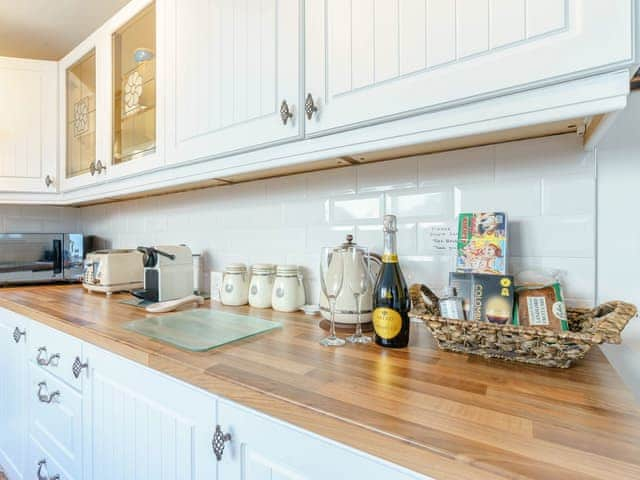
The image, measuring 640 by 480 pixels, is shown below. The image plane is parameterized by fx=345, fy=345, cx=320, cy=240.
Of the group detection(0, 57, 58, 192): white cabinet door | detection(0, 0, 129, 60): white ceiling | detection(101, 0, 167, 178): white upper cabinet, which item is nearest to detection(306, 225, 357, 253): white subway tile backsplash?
detection(101, 0, 167, 178): white upper cabinet

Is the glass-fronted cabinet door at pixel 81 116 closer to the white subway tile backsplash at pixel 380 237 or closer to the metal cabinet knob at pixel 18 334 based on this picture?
the metal cabinet knob at pixel 18 334

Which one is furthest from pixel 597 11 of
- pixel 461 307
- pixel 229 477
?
pixel 229 477

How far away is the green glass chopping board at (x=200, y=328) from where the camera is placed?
0.84m

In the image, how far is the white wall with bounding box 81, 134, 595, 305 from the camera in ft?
2.73

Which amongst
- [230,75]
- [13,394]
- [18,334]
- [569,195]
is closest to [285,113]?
[230,75]

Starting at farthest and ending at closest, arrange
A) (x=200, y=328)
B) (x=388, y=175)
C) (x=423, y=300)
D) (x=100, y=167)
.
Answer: (x=100, y=167) → (x=388, y=175) → (x=200, y=328) → (x=423, y=300)

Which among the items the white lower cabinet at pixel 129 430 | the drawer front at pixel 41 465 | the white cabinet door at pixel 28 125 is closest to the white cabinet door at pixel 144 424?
the white lower cabinet at pixel 129 430

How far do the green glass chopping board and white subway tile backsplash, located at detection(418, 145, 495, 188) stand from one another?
628 millimetres

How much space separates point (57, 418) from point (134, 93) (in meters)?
1.23

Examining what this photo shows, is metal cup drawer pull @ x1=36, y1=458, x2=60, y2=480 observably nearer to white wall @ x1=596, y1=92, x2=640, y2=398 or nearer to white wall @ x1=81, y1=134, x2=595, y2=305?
white wall @ x1=81, y1=134, x2=595, y2=305

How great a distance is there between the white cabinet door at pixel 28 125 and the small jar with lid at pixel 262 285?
1.39 meters

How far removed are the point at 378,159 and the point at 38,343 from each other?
1342mm

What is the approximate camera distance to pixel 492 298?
764 mm

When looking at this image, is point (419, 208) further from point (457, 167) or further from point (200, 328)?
point (200, 328)
